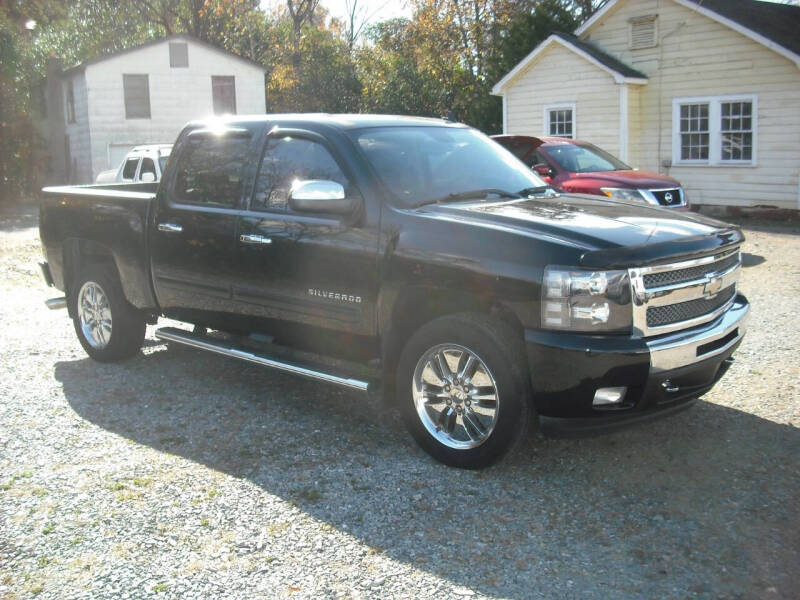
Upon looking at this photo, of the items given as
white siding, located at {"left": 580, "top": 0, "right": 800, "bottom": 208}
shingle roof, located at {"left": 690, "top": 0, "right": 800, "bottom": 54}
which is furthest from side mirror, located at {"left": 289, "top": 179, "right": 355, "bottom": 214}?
shingle roof, located at {"left": 690, "top": 0, "right": 800, "bottom": 54}

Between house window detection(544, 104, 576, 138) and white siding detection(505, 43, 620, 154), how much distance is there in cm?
12

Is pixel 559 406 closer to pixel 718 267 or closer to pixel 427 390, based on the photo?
pixel 427 390

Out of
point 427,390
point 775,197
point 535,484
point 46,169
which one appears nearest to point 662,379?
point 535,484

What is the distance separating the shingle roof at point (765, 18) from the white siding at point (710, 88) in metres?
0.29

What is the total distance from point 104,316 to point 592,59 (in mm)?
16257

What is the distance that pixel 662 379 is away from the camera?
439 centimetres

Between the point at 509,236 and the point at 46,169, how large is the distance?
3313 centimetres

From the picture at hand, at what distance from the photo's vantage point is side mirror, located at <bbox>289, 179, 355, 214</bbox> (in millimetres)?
5152

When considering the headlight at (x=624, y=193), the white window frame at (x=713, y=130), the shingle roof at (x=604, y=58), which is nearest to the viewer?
the headlight at (x=624, y=193)

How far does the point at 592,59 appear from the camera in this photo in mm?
20703

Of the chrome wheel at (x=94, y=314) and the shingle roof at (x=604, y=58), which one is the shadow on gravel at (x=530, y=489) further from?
the shingle roof at (x=604, y=58)

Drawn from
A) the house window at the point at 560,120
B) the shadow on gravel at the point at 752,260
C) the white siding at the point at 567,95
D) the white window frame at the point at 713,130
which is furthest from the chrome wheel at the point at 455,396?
the house window at the point at 560,120

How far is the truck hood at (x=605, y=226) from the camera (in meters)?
4.38

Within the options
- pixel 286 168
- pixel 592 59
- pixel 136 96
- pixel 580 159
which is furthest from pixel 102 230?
pixel 136 96
